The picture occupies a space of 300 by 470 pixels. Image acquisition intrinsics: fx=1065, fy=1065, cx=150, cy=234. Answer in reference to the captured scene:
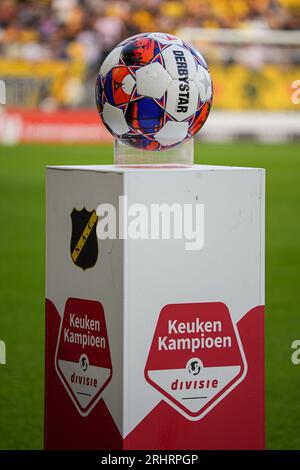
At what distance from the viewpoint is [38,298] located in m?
7.24

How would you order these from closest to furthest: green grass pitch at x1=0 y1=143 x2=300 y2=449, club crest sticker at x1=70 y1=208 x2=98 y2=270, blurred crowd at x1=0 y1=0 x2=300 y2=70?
club crest sticker at x1=70 y1=208 x2=98 y2=270 → green grass pitch at x1=0 y1=143 x2=300 y2=449 → blurred crowd at x1=0 y1=0 x2=300 y2=70

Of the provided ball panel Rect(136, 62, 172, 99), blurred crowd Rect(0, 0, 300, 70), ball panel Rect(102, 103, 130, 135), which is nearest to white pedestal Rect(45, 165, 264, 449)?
ball panel Rect(102, 103, 130, 135)

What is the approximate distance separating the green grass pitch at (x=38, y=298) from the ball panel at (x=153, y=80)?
1.53 metres

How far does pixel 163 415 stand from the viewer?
3.29 meters

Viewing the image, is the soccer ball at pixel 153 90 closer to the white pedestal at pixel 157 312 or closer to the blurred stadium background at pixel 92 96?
the white pedestal at pixel 157 312

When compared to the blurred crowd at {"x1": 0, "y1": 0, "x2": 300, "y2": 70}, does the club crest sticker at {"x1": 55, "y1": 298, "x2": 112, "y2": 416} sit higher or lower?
lower

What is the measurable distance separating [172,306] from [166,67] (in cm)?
75

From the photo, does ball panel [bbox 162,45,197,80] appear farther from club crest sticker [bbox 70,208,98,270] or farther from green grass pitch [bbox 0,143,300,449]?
green grass pitch [bbox 0,143,300,449]

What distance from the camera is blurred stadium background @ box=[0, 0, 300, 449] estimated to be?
1061cm

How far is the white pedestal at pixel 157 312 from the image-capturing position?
10.6ft

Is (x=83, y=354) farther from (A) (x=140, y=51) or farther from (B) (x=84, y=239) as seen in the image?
(A) (x=140, y=51)

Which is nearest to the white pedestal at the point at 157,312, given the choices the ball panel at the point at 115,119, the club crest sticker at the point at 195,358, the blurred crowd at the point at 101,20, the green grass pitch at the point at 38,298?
the club crest sticker at the point at 195,358

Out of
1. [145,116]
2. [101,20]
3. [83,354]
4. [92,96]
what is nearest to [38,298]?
[83,354]

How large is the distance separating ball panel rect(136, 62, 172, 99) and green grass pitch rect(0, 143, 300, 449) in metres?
1.53
